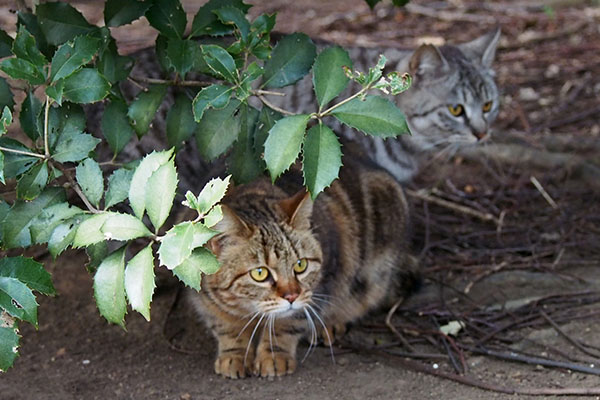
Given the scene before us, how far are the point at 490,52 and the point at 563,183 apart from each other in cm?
113

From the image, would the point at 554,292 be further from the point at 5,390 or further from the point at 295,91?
the point at 5,390

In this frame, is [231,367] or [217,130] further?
[231,367]

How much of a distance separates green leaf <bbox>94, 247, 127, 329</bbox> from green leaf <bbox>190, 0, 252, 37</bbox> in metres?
0.99

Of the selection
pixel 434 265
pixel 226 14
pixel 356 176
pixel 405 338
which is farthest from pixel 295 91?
pixel 226 14

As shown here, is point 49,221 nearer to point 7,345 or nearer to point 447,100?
point 7,345

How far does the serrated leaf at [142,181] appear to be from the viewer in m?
2.25

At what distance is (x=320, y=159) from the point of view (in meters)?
2.40

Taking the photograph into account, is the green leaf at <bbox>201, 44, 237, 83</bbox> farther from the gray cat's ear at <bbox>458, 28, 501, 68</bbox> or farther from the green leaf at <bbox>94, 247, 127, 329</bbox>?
the gray cat's ear at <bbox>458, 28, 501, 68</bbox>

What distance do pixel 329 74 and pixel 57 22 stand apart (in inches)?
40.0

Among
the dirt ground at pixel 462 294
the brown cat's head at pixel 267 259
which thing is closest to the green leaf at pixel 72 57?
the brown cat's head at pixel 267 259

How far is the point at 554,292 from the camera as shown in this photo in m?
4.15

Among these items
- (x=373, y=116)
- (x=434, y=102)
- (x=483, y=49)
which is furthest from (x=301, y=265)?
(x=483, y=49)

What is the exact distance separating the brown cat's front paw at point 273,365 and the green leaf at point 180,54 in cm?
131

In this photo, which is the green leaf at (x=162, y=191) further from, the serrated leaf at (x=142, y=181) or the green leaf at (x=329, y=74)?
the green leaf at (x=329, y=74)
